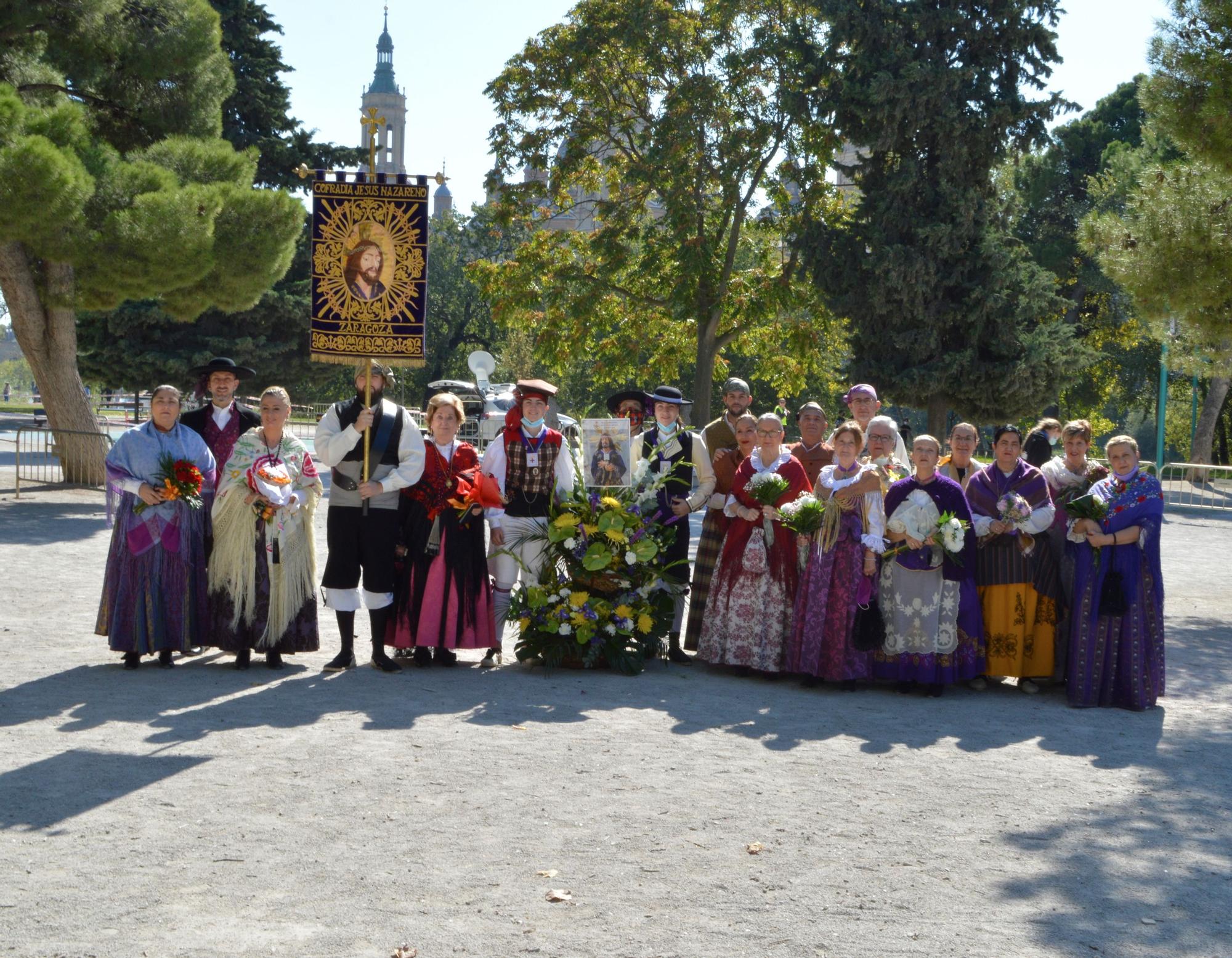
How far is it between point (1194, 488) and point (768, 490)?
2157 cm

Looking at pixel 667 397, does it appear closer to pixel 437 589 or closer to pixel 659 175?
pixel 437 589

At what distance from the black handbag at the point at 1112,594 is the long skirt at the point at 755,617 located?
79.3 inches

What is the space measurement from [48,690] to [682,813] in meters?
4.15

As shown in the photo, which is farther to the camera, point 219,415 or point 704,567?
point 704,567

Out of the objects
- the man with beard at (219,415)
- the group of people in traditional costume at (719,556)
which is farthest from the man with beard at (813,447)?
the man with beard at (219,415)

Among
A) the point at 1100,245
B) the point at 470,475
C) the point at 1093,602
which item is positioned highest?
the point at 1100,245

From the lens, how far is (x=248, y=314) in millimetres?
30719

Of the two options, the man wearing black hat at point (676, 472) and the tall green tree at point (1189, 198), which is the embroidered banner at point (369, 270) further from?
the tall green tree at point (1189, 198)

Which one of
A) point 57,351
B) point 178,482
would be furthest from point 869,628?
point 57,351

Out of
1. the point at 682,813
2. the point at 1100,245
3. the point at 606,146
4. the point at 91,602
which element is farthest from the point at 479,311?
the point at 682,813

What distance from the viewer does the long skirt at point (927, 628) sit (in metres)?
8.41

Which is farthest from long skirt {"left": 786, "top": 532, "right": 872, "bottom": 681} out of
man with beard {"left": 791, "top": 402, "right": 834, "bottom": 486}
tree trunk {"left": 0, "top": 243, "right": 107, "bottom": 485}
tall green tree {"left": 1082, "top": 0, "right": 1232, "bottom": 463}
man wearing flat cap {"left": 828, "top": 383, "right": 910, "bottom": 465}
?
tree trunk {"left": 0, "top": 243, "right": 107, "bottom": 485}

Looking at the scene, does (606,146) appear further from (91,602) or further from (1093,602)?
(1093,602)

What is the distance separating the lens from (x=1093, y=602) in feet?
27.4
